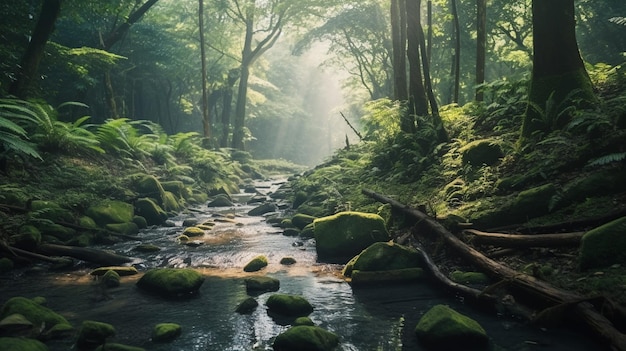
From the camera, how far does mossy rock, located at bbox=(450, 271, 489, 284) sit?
18.1 ft

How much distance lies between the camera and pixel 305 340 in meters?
4.16

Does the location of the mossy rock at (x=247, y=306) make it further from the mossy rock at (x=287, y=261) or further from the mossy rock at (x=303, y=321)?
the mossy rock at (x=287, y=261)

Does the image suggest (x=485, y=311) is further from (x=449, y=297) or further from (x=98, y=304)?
(x=98, y=304)

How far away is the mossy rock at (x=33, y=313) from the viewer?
4488 millimetres

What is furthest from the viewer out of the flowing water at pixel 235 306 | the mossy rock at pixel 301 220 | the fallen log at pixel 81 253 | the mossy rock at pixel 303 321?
the mossy rock at pixel 301 220

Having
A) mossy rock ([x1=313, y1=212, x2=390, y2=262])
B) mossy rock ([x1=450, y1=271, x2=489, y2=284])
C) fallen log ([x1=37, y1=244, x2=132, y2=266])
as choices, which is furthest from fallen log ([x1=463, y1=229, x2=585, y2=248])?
fallen log ([x1=37, y1=244, x2=132, y2=266])

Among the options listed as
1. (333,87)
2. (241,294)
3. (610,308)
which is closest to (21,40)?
(241,294)

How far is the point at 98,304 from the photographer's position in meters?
5.48

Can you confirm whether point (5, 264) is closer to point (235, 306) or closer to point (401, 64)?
point (235, 306)

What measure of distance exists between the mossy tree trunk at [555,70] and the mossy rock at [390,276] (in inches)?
145

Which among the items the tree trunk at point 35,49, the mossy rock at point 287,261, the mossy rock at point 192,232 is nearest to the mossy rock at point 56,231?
the mossy rock at point 192,232

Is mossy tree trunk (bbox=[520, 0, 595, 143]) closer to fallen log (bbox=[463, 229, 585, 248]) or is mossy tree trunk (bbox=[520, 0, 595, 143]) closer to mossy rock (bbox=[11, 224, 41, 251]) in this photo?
fallen log (bbox=[463, 229, 585, 248])

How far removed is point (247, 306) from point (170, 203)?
30.5 feet

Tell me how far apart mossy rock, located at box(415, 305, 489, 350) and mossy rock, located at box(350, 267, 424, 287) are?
1927mm
